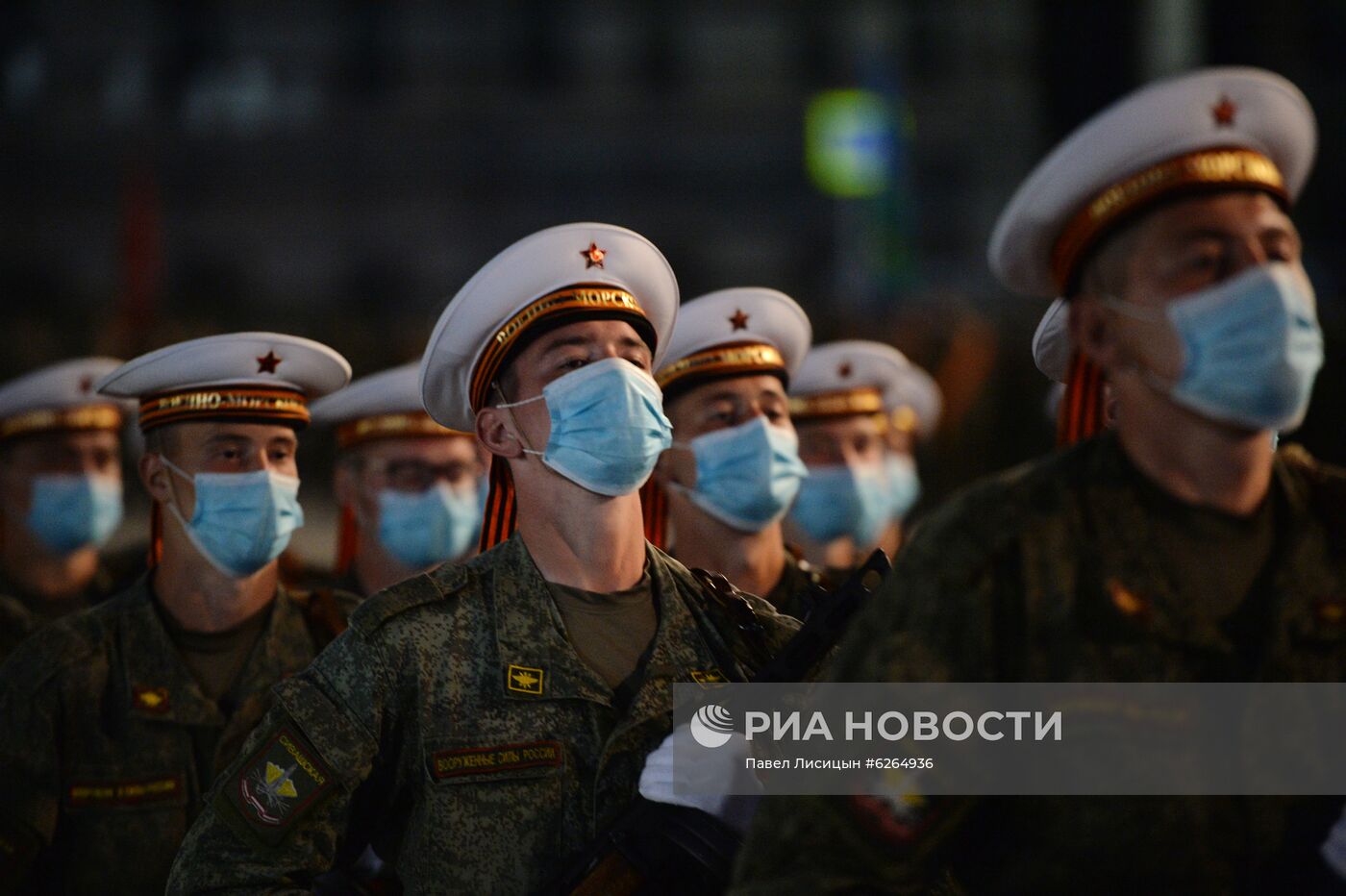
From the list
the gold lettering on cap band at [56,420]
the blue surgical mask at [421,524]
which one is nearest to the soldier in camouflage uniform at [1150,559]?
the blue surgical mask at [421,524]

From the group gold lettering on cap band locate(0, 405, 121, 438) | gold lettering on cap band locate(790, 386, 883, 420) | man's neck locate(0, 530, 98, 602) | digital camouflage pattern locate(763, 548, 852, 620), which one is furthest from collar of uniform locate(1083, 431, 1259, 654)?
man's neck locate(0, 530, 98, 602)

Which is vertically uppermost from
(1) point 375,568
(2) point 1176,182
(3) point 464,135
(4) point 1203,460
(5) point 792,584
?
(2) point 1176,182

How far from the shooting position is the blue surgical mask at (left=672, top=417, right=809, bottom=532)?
5.94 m

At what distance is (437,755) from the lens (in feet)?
12.5

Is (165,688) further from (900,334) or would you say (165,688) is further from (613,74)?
(613,74)

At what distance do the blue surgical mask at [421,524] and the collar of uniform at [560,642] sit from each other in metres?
3.04

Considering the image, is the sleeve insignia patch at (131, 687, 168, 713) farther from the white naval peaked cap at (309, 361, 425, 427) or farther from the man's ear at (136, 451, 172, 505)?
the white naval peaked cap at (309, 361, 425, 427)

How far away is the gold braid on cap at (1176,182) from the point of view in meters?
2.94

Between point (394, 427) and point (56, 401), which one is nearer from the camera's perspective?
point (394, 427)

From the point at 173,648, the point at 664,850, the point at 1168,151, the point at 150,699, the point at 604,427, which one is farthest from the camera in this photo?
the point at 173,648

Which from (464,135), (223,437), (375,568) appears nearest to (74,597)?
(375,568)

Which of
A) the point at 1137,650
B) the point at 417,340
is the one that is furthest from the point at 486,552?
the point at 417,340

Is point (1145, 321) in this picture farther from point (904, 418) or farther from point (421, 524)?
point (904, 418)

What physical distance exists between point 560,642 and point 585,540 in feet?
0.95
